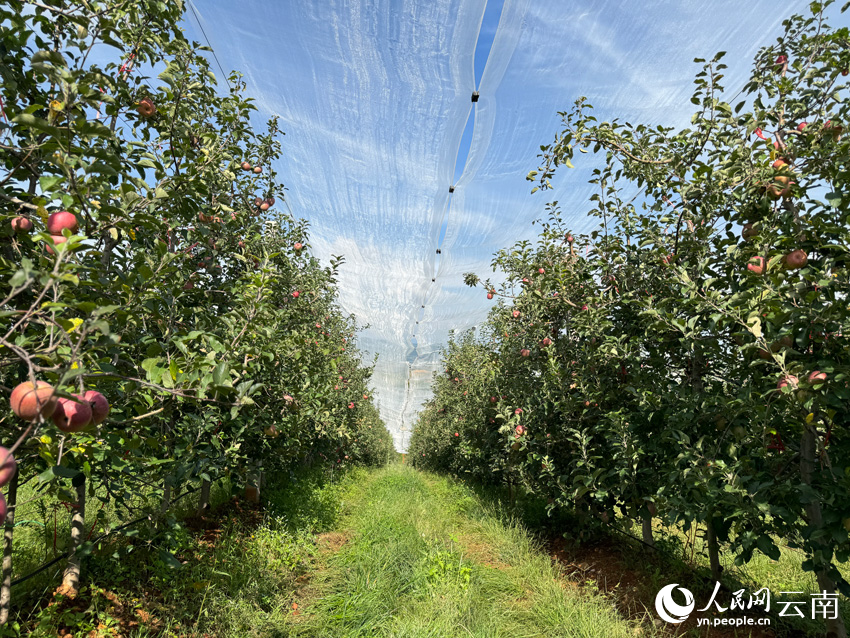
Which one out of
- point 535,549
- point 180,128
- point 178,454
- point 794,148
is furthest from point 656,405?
point 180,128

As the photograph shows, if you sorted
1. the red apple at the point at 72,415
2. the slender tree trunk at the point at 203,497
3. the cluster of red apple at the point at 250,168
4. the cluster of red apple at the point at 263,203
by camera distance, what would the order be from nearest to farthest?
1. the red apple at the point at 72,415
2. the cluster of red apple at the point at 250,168
3. the cluster of red apple at the point at 263,203
4. the slender tree trunk at the point at 203,497

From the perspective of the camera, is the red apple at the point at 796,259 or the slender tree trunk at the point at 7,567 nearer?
the slender tree trunk at the point at 7,567

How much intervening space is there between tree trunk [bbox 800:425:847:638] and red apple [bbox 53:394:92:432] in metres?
2.83

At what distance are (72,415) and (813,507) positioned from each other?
3172 millimetres

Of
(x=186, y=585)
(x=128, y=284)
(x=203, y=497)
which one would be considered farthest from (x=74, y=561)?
(x=128, y=284)

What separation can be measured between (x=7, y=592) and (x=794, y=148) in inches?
172

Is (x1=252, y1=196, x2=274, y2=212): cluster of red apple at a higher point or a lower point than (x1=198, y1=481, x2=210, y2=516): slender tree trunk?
higher

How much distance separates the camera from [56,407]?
0.79 meters

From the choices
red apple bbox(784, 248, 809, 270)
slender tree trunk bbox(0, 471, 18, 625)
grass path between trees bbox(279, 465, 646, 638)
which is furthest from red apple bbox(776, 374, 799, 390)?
slender tree trunk bbox(0, 471, 18, 625)

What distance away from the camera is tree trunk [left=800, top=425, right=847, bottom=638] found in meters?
1.89

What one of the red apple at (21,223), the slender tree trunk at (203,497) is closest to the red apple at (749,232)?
the red apple at (21,223)

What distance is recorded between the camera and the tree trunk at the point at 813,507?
189 centimetres

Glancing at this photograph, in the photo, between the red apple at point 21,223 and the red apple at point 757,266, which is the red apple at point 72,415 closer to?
the red apple at point 21,223

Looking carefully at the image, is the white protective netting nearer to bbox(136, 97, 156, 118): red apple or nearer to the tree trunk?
bbox(136, 97, 156, 118): red apple
